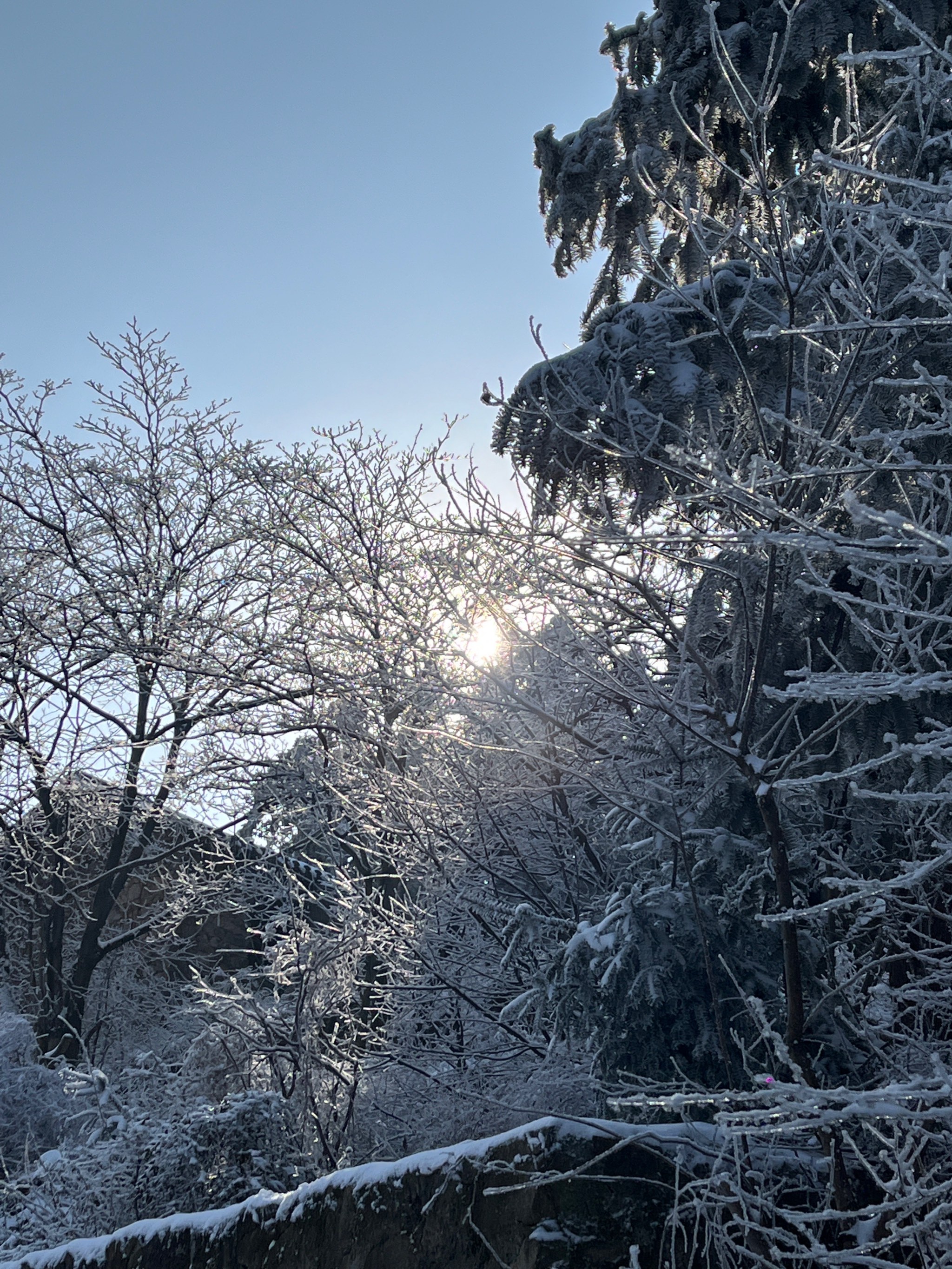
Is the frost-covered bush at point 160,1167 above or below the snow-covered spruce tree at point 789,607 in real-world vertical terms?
below

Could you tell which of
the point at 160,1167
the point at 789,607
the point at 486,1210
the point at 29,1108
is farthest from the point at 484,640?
the point at 29,1108

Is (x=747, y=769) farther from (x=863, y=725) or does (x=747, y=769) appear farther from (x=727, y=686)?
(x=727, y=686)

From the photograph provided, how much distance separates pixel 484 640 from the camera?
205 inches

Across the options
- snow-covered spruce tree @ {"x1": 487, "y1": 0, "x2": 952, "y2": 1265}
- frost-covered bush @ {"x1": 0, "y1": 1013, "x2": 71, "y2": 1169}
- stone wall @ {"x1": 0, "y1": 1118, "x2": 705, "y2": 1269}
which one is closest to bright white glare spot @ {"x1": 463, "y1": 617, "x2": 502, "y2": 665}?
snow-covered spruce tree @ {"x1": 487, "y1": 0, "x2": 952, "y2": 1265}

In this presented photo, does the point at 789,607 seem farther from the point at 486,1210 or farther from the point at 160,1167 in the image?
the point at 160,1167

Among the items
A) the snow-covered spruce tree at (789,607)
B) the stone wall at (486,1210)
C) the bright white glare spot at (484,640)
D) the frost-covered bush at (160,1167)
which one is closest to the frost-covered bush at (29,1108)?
the frost-covered bush at (160,1167)

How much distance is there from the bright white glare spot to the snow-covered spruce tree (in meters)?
0.43

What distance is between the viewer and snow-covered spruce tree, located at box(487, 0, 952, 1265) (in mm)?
3316

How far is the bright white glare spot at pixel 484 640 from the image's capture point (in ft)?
15.6

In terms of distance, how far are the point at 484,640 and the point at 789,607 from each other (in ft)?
5.24

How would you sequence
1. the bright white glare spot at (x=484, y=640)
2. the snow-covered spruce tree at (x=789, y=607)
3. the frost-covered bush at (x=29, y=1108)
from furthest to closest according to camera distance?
1. the frost-covered bush at (x=29, y=1108)
2. the bright white glare spot at (x=484, y=640)
3. the snow-covered spruce tree at (x=789, y=607)

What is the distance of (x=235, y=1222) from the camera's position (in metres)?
5.14

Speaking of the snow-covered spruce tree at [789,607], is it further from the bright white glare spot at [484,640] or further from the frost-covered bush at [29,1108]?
the frost-covered bush at [29,1108]

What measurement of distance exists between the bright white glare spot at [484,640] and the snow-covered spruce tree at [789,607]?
0.43 meters
